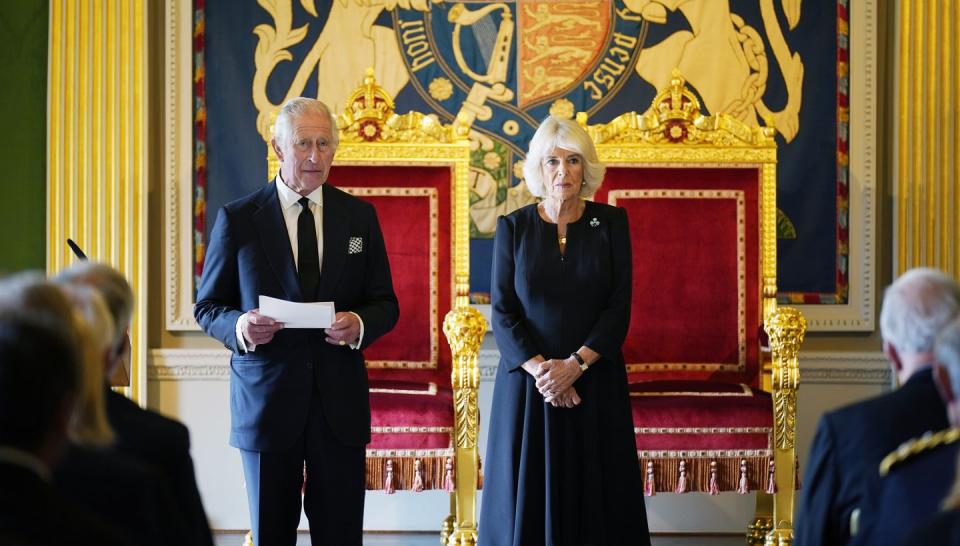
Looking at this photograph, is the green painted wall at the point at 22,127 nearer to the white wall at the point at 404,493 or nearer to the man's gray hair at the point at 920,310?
the white wall at the point at 404,493

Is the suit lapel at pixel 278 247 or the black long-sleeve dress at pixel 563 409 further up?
the suit lapel at pixel 278 247

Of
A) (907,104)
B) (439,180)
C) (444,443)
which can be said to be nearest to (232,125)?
(439,180)

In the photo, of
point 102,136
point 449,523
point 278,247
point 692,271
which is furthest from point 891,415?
point 102,136

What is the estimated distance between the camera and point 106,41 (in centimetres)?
552

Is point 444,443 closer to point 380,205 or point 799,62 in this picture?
point 380,205

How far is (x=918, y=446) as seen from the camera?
2.08m

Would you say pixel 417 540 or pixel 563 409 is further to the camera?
pixel 417 540

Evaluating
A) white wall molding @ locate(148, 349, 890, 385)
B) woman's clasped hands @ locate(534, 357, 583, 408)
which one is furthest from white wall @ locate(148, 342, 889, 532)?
woman's clasped hands @ locate(534, 357, 583, 408)

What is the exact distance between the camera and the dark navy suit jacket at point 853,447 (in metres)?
2.26

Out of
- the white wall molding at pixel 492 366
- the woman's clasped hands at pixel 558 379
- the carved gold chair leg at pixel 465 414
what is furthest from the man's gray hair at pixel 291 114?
the white wall molding at pixel 492 366

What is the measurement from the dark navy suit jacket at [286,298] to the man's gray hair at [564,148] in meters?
0.84

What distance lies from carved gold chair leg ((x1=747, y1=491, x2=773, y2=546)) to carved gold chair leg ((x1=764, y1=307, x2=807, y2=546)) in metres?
0.42

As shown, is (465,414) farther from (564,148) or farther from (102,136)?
(102,136)

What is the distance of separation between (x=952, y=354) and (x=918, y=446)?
41 cm
